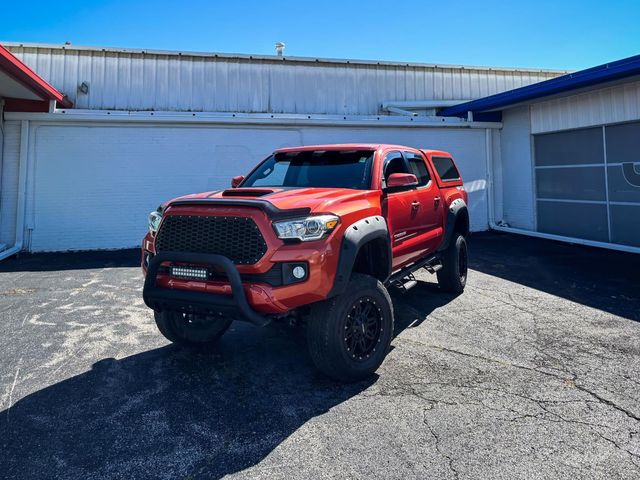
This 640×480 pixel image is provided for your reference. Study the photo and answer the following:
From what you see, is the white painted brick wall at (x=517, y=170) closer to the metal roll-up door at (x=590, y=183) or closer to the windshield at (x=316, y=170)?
the metal roll-up door at (x=590, y=183)

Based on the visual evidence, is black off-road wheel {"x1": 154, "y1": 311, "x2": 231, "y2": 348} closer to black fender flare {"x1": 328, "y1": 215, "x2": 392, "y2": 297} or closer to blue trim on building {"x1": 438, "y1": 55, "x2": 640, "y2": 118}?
black fender flare {"x1": 328, "y1": 215, "x2": 392, "y2": 297}

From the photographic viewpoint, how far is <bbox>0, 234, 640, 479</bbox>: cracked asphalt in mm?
2480

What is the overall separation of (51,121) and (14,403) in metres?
10.1

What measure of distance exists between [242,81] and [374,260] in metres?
11.5

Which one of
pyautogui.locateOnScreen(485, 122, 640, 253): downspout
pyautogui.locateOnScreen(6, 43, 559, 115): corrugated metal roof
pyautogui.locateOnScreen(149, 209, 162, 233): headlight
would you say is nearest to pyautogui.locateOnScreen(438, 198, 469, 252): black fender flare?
pyautogui.locateOnScreen(149, 209, 162, 233): headlight

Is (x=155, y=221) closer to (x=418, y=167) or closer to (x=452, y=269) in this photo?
(x=418, y=167)

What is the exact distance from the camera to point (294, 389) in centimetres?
345

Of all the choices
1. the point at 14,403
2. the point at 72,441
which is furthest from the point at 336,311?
the point at 14,403

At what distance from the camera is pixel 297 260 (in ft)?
9.96

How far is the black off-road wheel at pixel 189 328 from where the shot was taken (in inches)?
164

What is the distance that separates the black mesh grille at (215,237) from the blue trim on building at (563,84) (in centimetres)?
938

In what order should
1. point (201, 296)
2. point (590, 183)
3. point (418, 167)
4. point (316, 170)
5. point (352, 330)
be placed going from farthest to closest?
1. point (590, 183)
2. point (418, 167)
3. point (316, 170)
4. point (352, 330)
5. point (201, 296)

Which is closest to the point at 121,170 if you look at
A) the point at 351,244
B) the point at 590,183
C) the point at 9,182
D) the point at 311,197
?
the point at 9,182

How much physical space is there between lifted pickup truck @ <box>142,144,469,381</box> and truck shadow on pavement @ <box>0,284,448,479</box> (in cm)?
40
